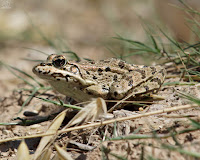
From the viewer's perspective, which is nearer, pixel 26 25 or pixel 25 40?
pixel 25 40

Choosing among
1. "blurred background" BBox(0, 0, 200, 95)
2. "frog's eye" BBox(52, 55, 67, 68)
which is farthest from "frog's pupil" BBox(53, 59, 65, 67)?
"blurred background" BBox(0, 0, 200, 95)

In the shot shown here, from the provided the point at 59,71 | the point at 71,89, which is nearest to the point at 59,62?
the point at 59,71

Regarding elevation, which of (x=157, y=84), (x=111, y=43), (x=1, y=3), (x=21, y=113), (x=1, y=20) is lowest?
(x=21, y=113)

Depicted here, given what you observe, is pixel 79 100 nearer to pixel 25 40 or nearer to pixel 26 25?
pixel 25 40

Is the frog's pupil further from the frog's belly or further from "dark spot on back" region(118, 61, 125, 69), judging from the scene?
"dark spot on back" region(118, 61, 125, 69)

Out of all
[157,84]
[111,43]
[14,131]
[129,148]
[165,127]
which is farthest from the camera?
[111,43]

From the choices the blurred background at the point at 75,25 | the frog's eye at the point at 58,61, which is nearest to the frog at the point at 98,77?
the frog's eye at the point at 58,61

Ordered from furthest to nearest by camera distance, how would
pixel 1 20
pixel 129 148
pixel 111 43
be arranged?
pixel 1 20 → pixel 111 43 → pixel 129 148

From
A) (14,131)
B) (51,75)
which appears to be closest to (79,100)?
(51,75)
